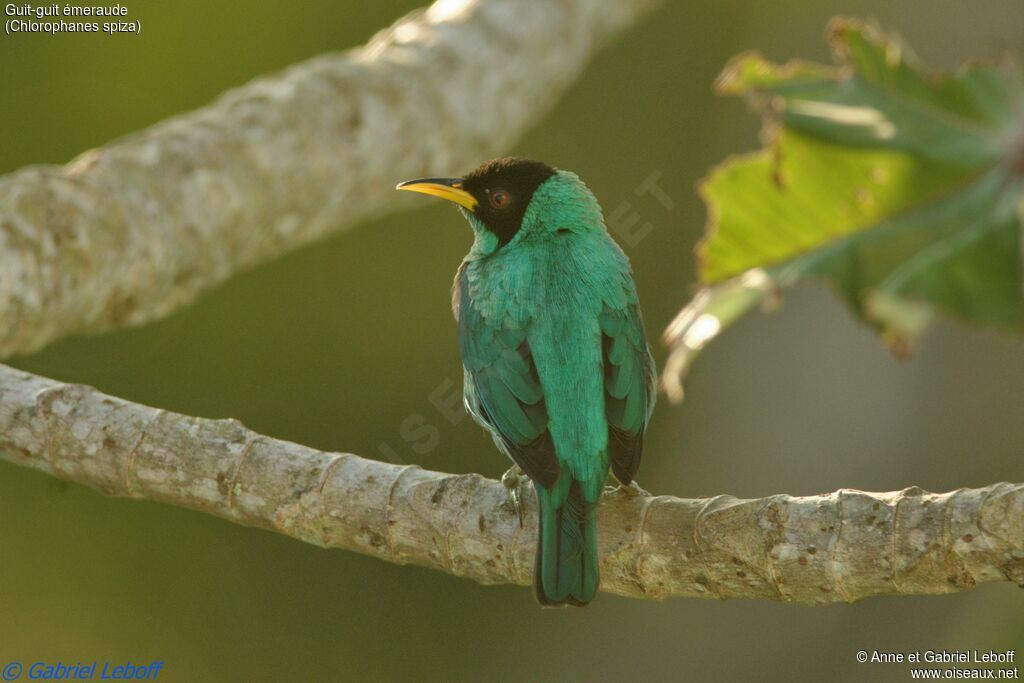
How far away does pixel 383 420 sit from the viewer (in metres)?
8.38

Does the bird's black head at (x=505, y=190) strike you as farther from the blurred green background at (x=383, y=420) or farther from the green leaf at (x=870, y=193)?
the blurred green background at (x=383, y=420)

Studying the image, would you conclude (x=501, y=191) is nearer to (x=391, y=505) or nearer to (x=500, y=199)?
(x=500, y=199)

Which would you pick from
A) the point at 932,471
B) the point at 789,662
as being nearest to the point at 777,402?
the point at 932,471

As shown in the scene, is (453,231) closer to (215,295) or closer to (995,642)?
(215,295)

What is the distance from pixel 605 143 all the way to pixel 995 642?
219 inches

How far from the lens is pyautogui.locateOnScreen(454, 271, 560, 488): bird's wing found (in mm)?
4031

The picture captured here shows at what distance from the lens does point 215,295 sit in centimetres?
835

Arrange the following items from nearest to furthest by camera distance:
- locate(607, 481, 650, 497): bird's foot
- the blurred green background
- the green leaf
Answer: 1. the green leaf
2. locate(607, 481, 650, 497): bird's foot
3. the blurred green background

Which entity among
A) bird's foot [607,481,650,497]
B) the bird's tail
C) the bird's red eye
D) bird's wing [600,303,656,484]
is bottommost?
the bird's tail

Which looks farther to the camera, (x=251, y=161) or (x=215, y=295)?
(x=215, y=295)

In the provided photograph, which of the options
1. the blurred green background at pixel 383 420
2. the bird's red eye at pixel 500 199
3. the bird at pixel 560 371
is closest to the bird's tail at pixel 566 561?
the bird at pixel 560 371

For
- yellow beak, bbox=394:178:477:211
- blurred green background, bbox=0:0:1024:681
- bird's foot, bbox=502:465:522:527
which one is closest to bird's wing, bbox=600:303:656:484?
bird's foot, bbox=502:465:522:527

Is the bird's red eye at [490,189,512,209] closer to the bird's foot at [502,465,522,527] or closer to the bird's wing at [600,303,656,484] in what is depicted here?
the bird's wing at [600,303,656,484]

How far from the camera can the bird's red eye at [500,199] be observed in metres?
4.98
